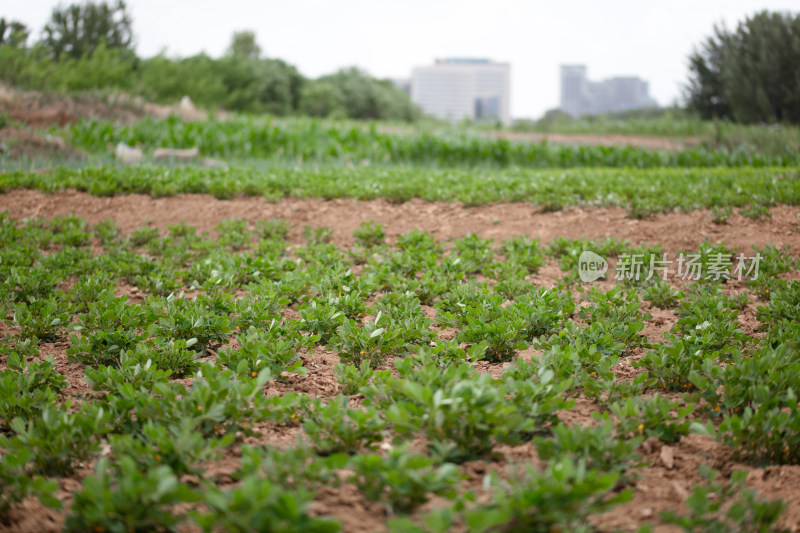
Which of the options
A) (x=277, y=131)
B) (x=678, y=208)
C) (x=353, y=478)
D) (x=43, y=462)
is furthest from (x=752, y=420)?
(x=277, y=131)

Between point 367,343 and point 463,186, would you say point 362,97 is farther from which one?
point 367,343

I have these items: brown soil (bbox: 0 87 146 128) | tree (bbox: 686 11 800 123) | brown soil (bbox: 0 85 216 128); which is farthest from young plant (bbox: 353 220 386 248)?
tree (bbox: 686 11 800 123)

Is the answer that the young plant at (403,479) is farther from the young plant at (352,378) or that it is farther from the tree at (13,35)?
the tree at (13,35)

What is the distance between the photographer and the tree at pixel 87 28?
26.2 meters

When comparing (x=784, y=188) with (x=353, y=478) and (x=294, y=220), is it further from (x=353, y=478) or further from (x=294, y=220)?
(x=353, y=478)

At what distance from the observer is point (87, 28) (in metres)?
27.4

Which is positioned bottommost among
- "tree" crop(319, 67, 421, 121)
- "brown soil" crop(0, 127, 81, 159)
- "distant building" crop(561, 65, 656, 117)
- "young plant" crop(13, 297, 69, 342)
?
"young plant" crop(13, 297, 69, 342)

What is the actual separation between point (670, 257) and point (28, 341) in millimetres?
4479

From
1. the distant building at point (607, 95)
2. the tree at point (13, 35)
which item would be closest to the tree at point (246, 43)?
the tree at point (13, 35)

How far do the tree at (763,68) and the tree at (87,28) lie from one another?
91.6ft

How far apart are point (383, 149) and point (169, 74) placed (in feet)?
49.7

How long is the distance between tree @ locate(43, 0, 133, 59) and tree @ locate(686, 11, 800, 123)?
2790cm

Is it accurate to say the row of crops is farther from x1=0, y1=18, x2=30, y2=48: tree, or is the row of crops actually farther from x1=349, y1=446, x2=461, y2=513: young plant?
x1=0, y1=18, x2=30, y2=48: tree

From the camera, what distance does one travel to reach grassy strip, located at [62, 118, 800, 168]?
983 cm
